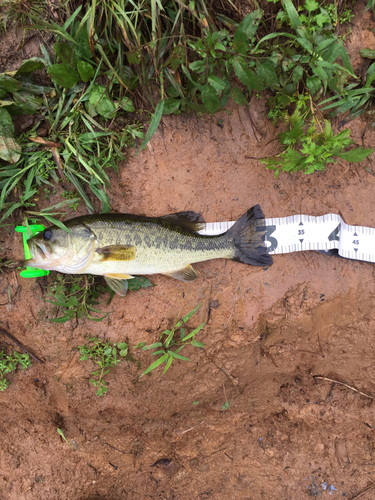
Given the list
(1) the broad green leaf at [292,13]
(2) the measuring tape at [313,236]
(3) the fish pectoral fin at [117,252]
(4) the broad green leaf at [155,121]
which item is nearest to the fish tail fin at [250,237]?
(2) the measuring tape at [313,236]

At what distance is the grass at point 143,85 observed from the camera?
9.80 ft

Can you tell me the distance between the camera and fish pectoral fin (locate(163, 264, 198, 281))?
132 inches

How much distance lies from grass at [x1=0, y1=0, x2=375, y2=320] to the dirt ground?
0.96ft

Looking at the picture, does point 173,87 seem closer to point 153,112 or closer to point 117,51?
point 153,112

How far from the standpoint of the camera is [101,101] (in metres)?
3.25

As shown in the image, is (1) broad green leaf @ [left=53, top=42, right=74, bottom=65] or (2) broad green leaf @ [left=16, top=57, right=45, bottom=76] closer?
(1) broad green leaf @ [left=53, top=42, right=74, bottom=65]

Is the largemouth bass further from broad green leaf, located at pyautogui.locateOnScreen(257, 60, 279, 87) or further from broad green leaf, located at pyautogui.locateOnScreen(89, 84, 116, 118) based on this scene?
broad green leaf, located at pyautogui.locateOnScreen(257, 60, 279, 87)

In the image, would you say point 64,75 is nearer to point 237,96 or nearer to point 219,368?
point 237,96

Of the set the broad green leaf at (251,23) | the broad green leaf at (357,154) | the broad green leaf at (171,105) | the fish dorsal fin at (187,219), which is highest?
the broad green leaf at (251,23)

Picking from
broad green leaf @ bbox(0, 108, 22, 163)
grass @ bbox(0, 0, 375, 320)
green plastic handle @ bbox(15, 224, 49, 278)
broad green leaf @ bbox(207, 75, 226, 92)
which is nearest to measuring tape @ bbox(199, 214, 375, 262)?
grass @ bbox(0, 0, 375, 320)

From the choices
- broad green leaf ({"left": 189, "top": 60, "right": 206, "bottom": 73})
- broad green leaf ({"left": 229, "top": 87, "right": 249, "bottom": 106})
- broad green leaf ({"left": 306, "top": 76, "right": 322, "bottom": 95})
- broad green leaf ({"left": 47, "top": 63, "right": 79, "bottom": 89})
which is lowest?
broad green leaf ({"left": 229, "top": 87, "right": 249, "bottom": 106})

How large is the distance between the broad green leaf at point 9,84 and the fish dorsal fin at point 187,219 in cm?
204

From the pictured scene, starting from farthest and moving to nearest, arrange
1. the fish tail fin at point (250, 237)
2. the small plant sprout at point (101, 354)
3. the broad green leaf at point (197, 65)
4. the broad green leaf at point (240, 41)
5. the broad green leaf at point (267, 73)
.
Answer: the small plant sprout at point (101, 354), the fish tail fin at point (250, 237), the broad green leaf at point (267, 73), the broad green leaf at point (197, 65), the broad green leaf at point (240, 41)

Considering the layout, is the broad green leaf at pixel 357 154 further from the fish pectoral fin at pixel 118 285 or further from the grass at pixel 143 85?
the fish pectoral fin at pixel 118 285
